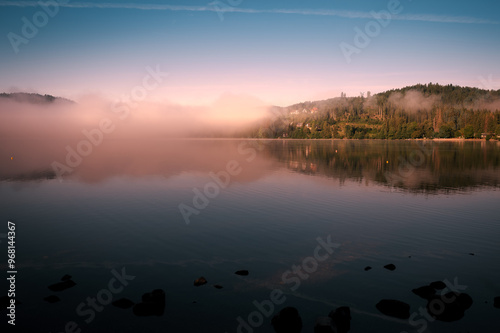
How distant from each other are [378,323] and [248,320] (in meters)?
6.68

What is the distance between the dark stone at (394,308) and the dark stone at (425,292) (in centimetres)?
200

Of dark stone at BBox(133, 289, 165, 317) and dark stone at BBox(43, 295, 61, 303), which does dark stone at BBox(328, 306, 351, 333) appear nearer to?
dark stone at BBox(133, 289, 165, 317)

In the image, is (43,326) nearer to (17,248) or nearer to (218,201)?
(17,248)

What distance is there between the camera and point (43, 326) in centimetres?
1559

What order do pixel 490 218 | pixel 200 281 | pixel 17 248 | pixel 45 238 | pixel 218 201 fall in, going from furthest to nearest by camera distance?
pixel 218 201 → pixel 490 218 → pixel 45 238 → pixel 17 248 → pixel 200 281

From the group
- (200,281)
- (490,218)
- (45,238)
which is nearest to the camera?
(200,281)

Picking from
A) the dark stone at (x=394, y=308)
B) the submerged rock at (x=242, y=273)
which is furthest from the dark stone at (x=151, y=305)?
the dark stone at (x=394, y=308)

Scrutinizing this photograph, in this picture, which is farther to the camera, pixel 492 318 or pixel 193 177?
pixel 193 177

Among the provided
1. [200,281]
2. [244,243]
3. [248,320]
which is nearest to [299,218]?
[244,243]

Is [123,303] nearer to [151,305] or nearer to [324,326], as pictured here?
[151,305]

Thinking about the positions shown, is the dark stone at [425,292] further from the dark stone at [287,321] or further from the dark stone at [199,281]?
the dark stone at [199,281]

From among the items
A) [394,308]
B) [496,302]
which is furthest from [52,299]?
[496,302]

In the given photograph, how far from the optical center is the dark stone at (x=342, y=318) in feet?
49.9

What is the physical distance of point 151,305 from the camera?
17.1m
